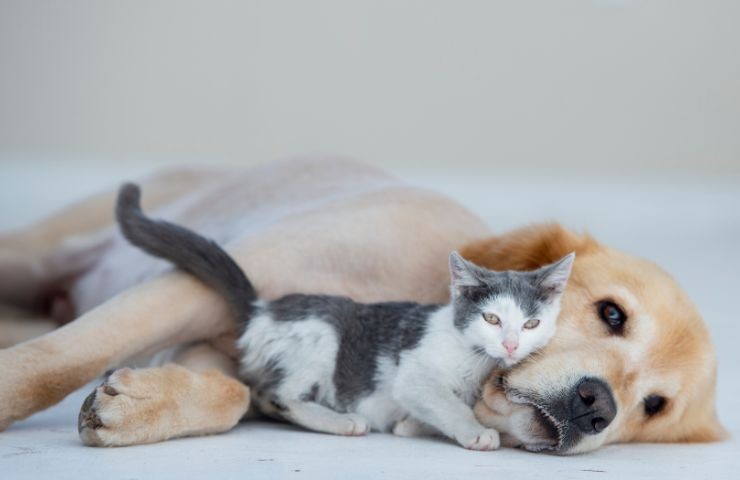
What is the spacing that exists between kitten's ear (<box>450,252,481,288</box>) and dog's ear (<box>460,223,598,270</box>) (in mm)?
421

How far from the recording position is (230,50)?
307 inches

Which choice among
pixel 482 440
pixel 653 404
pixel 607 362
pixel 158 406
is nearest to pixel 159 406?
pixel 158 406

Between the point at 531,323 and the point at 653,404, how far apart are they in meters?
0.40

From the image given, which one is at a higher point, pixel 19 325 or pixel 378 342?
pixel 378 342

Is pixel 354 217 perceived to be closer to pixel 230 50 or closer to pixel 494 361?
pixel 494 361

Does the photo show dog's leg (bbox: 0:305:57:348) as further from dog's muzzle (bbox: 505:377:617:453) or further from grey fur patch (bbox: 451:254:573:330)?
dog's muzzle (bbox: 505:377:617:453)

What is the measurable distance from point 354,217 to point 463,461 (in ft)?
3.13

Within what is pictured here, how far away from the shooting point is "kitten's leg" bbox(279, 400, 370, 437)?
7.87ft

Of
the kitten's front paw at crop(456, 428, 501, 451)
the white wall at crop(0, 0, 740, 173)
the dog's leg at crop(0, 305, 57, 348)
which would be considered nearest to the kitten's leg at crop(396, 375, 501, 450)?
the kitten's front paw at crop(456, 428, 501, 451)

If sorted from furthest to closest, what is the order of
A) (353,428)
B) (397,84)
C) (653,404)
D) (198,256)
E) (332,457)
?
1. (397,84)
2. (198,256)
3. (653,404)
4. (353,428)
5. (332,457)

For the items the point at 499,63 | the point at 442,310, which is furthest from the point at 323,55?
the point at 442,310

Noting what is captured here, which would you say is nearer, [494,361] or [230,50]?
[494,361]

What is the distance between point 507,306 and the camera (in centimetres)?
225

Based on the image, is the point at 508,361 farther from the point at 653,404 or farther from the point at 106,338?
the point at 106,338
